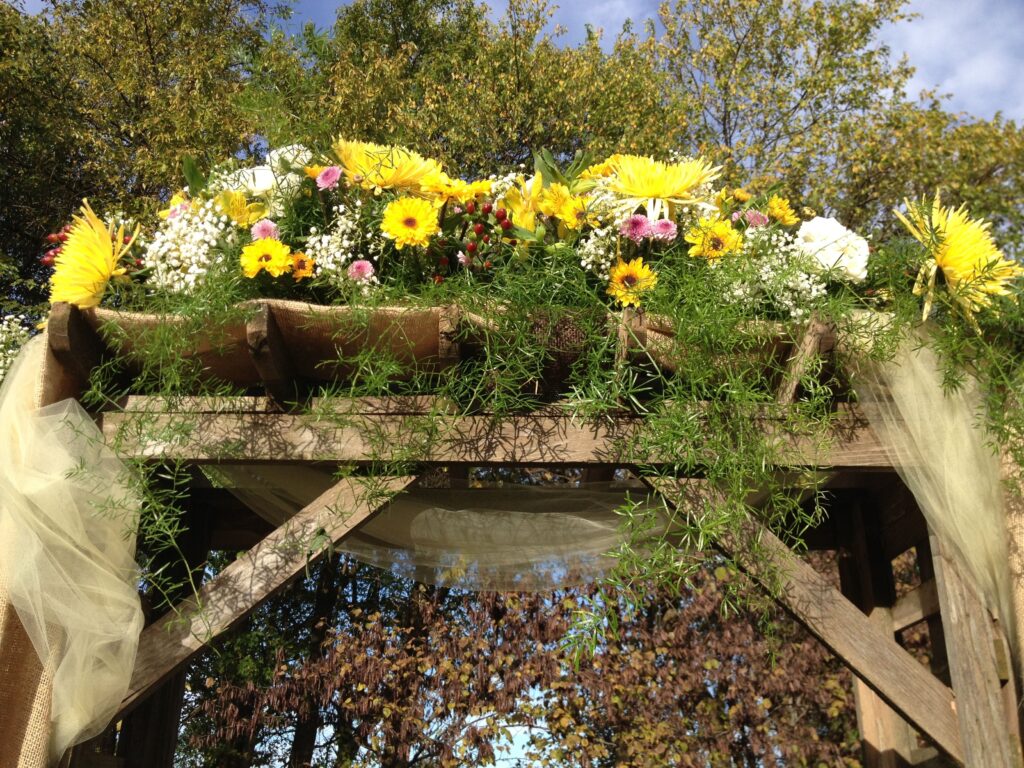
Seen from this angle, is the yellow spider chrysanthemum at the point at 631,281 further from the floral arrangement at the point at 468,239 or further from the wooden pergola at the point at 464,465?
the wooden pergola at the point at 464,465

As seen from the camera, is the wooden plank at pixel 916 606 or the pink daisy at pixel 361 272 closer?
the pink daisy at pixel 361 272

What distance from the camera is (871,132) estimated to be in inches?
395

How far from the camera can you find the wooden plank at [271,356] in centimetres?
238

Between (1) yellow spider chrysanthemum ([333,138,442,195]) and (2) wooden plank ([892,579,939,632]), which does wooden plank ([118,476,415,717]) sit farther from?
(2) wooden plank ([892,579,939,632])

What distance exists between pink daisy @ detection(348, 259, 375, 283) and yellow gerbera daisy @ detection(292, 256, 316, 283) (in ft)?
0.38

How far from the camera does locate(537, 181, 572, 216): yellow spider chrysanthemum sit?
2.77 meters

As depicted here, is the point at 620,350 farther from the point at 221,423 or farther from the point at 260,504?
the point at 260,504

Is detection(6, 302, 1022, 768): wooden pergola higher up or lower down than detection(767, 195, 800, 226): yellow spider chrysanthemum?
lower down

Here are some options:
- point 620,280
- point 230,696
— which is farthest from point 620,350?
point 230,696

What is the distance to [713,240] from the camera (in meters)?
2.67

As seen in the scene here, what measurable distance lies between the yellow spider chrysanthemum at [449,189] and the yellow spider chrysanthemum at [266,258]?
43cm

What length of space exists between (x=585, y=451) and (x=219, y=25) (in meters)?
9.47

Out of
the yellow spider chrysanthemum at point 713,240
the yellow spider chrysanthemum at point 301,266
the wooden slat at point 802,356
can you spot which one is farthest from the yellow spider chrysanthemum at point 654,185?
the yellow spider chrysanthemum at point 301,266

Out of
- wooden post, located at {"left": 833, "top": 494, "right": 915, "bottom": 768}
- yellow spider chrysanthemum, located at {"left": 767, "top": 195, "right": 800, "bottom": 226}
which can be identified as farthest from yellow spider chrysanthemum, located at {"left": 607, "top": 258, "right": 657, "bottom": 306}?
wooden post, located at {"left": 833, "top": 494, "right": 915, "bottom": 768}
